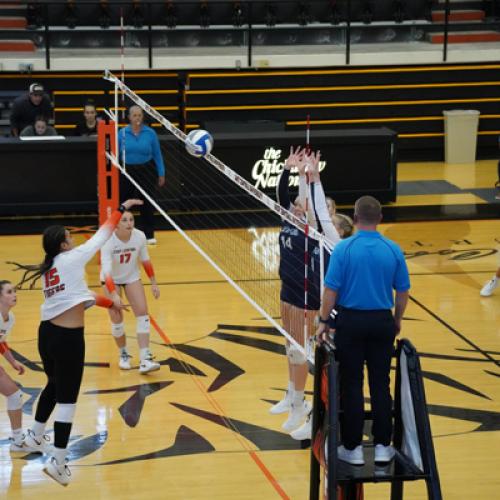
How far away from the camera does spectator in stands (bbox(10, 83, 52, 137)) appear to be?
1664cm

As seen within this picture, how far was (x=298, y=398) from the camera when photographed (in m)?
8.68

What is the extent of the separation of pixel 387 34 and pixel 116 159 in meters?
11.3

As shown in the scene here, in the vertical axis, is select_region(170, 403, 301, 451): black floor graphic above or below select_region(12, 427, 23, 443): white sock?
below

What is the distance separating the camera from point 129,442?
855 cm

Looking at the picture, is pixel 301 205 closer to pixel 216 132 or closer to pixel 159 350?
pixel 159 350

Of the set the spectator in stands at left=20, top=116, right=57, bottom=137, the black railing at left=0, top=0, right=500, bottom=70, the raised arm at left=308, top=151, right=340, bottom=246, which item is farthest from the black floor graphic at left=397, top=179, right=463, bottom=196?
the raised arm at left=308, top=151, right=340, bottom=246

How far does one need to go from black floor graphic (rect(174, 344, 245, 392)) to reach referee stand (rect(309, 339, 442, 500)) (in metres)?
3.40

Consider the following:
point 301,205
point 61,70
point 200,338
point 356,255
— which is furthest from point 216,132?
point 356,255

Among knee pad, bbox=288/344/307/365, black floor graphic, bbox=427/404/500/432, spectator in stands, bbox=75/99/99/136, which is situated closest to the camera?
knee pad, bbox=288/344/307/365

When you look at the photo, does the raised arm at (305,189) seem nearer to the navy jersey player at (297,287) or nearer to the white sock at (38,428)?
the navy jersey player at (297,287)

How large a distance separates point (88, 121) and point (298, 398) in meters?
8.66

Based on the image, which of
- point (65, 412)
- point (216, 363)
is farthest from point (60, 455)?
point (216, 363)

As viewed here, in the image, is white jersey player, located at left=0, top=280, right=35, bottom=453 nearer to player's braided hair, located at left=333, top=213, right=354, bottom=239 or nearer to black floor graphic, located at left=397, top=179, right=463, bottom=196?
player's braided hair, located at left=333, top=213, right=354, bottom=239

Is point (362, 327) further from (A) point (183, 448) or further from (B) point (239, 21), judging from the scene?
(B) point (239, 21)
